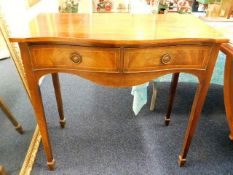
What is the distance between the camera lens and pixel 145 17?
3.59 feet

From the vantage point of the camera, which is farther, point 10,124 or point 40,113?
point 10,124

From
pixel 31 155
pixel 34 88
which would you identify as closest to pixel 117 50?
pixel 34 88

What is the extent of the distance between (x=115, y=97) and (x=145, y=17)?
3.04ft

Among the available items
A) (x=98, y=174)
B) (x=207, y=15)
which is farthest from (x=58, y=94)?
(x=207, y=15)

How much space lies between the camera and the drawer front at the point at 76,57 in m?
0.84

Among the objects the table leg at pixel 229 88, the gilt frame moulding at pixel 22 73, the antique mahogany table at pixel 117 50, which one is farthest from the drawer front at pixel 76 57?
the table leg at pixel 229 88

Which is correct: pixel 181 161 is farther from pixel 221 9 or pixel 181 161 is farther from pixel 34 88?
pixel 221 9

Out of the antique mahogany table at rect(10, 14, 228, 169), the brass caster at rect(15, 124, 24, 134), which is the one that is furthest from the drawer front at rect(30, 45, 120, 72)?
the brass caster at rect(15, 124, 24, 134)

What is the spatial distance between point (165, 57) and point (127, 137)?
0.76m

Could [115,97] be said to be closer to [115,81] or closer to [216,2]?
[115,81]

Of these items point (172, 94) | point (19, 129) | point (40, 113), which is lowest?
point (19, 129)

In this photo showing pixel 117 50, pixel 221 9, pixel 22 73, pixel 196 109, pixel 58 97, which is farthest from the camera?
pixel 221 9

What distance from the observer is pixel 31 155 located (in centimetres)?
131

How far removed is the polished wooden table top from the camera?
798mm
